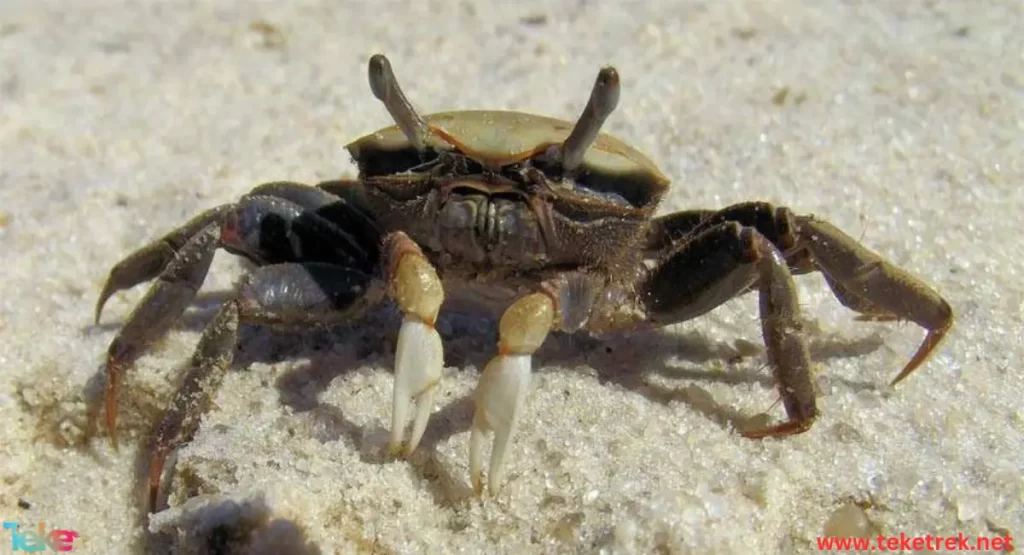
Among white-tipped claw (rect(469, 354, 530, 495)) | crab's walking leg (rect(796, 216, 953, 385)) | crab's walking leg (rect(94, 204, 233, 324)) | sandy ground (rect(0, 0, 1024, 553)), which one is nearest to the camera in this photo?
white-tipped claw (rect(469, 354, 530, 495))

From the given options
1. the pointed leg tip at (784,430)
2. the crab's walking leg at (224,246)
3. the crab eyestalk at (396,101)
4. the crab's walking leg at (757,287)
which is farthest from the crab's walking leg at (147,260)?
the pointed leg tip at (784,430)

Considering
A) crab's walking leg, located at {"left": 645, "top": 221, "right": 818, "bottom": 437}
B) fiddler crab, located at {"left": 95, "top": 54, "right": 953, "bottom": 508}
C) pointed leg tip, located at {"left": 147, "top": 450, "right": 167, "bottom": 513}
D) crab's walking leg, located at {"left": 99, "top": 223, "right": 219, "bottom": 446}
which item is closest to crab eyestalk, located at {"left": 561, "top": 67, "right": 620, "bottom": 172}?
fiddler crab, located at {"left": 95, "top": 54, "right": 953, "bottom": 508}

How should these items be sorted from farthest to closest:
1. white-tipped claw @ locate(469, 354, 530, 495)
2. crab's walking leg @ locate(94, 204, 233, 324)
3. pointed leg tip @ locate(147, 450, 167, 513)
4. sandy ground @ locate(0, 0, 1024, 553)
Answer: crab's walking leg @ locate(94, 204, 233, 324)
pointed leg tip @ locate(147, 450, 167, 513)
sandy ground @ locate(0, 0, 1024, 553)
white-tipped claw @ locate(469, 354, 530, 495)

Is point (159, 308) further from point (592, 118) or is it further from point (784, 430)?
point (784, 430)

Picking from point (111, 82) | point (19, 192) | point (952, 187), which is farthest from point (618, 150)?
point (111, 82)

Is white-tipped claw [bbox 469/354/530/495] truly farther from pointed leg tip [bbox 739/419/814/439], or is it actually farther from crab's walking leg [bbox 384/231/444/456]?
pointed leg tip [bbox 739/419/814/439]

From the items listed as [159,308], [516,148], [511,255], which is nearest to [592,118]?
[516,148]

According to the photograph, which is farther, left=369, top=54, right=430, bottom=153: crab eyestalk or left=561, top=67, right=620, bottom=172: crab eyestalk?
left=369, top=54, right=430, bottom=153: crab eyestalk

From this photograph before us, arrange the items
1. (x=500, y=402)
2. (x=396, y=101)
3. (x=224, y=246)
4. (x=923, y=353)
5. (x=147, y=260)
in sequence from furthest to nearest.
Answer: (x=147, y=260)
(x=224, y=246)
(x=923, y=353)
(x=396, y=101)
(x=500, y=402)
